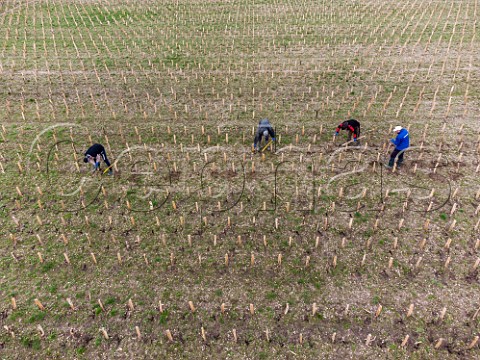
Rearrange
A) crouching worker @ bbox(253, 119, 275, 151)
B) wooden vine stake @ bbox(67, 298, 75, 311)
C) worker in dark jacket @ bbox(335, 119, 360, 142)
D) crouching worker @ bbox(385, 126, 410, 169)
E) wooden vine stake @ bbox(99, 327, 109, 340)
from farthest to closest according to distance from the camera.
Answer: worker in dark jacket @ bbox(335, 119, 360, 142)
crouching worker @ bbox(253, 119, 275, 151)
crouching worker @ bbox(385, 126, 410, 169)
wooden vine stake @ bbox(67, 298, 75, 311)
wooden vine stake @ bbox(99, 327, 109, 340)

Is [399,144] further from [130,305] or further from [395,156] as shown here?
[130,305]

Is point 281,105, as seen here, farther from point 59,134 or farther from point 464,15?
point 464,15

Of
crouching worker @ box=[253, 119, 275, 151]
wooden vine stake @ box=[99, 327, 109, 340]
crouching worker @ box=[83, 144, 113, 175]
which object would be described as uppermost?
crouching worker @ box=[253, 119, 275, 151]

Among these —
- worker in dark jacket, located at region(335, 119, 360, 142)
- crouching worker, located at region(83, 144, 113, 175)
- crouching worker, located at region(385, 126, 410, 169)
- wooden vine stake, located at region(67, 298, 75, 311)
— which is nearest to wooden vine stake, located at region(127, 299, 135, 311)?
wooden vine stake, located at region(67, 298, 75, 311)

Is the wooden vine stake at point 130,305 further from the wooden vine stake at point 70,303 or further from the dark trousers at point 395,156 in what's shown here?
the dark trousers at point 395,156

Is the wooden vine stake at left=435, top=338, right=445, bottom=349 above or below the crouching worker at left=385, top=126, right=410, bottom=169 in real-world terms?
below

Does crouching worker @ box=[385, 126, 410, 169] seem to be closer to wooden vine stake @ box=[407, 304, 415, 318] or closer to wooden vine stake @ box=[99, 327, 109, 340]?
wooden vine stake @ box=[407, 304, 415, 318]
